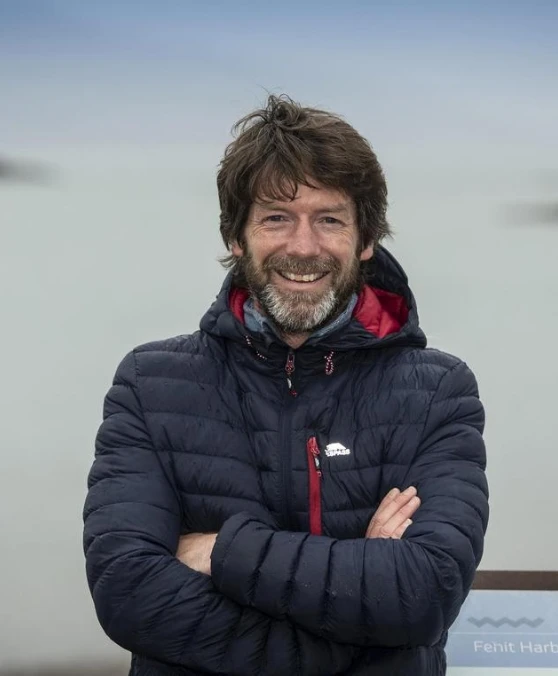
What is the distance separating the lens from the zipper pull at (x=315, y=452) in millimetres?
1580

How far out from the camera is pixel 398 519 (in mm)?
1527

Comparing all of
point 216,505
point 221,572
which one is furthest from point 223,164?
point 221,572

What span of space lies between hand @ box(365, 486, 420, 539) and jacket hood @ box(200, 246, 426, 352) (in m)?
0.25

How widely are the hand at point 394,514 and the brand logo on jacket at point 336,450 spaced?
3.7 inches

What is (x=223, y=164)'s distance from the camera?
1804mm

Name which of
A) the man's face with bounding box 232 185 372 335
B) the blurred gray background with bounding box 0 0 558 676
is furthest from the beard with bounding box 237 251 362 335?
the blurred gray background with bounding box 0 0 558 676

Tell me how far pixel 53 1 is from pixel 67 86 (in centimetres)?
21

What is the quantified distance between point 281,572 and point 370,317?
1.60ft

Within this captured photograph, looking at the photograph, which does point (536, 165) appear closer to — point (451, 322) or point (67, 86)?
point (451, 322)

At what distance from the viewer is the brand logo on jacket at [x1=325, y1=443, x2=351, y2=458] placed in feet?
5.22

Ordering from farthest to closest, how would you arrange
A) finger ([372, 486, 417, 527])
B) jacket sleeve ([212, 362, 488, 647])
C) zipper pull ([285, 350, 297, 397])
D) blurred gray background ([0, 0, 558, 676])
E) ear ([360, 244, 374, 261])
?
blurred gray background ([0, 0, 558, 676])
ear ([360, 244, 374, 261])
zipper pull ([285, 350, 297, 397])
finger ([372, 486, 417, 527])
jacket sleeve ([212, 362, 488, 647])

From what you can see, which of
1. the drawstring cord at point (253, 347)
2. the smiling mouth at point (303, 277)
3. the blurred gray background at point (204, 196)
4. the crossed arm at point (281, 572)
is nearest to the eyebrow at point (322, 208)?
the smiling mouth at point (303, 277)

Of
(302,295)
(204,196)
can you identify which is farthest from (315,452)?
(204,196)

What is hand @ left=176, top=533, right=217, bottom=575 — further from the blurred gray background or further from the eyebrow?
the blurred gray background
